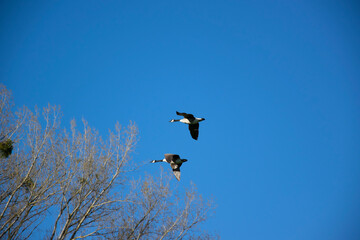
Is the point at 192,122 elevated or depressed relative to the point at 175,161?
elevated

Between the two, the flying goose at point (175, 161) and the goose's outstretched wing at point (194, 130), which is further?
the goose's outstretched wing at point (194, 130)

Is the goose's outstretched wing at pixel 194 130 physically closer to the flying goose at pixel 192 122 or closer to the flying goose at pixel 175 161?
the flying goose at pixel 192 122

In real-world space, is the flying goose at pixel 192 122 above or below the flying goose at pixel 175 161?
above

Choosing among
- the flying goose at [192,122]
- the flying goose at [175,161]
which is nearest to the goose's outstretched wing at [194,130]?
the flying goose at [192,122]

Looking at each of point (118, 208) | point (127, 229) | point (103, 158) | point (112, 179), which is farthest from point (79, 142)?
point (127, 229)

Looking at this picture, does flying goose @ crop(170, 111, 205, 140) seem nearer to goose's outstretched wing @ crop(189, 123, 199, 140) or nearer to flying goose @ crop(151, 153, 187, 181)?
goose's outstretched wing @ crop(189, 123, 199, 140)

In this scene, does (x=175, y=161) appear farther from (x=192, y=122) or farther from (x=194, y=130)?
(x=192, y=122)

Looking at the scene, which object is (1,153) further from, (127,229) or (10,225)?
(127,229)

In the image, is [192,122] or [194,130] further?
[194,130]

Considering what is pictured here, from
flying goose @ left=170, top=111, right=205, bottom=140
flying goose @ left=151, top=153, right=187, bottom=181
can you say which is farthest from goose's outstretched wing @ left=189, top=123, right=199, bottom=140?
flying goose @ left=151, top=153, right=187, bottom=181

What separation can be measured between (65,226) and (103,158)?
8.86 ft

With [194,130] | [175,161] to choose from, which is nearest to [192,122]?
[194,130]

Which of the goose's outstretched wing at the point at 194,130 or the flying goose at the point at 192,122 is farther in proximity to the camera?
the goose's outstretched wing at the point at 194,130

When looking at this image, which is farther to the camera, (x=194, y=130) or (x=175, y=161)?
(x=194, y=130)
